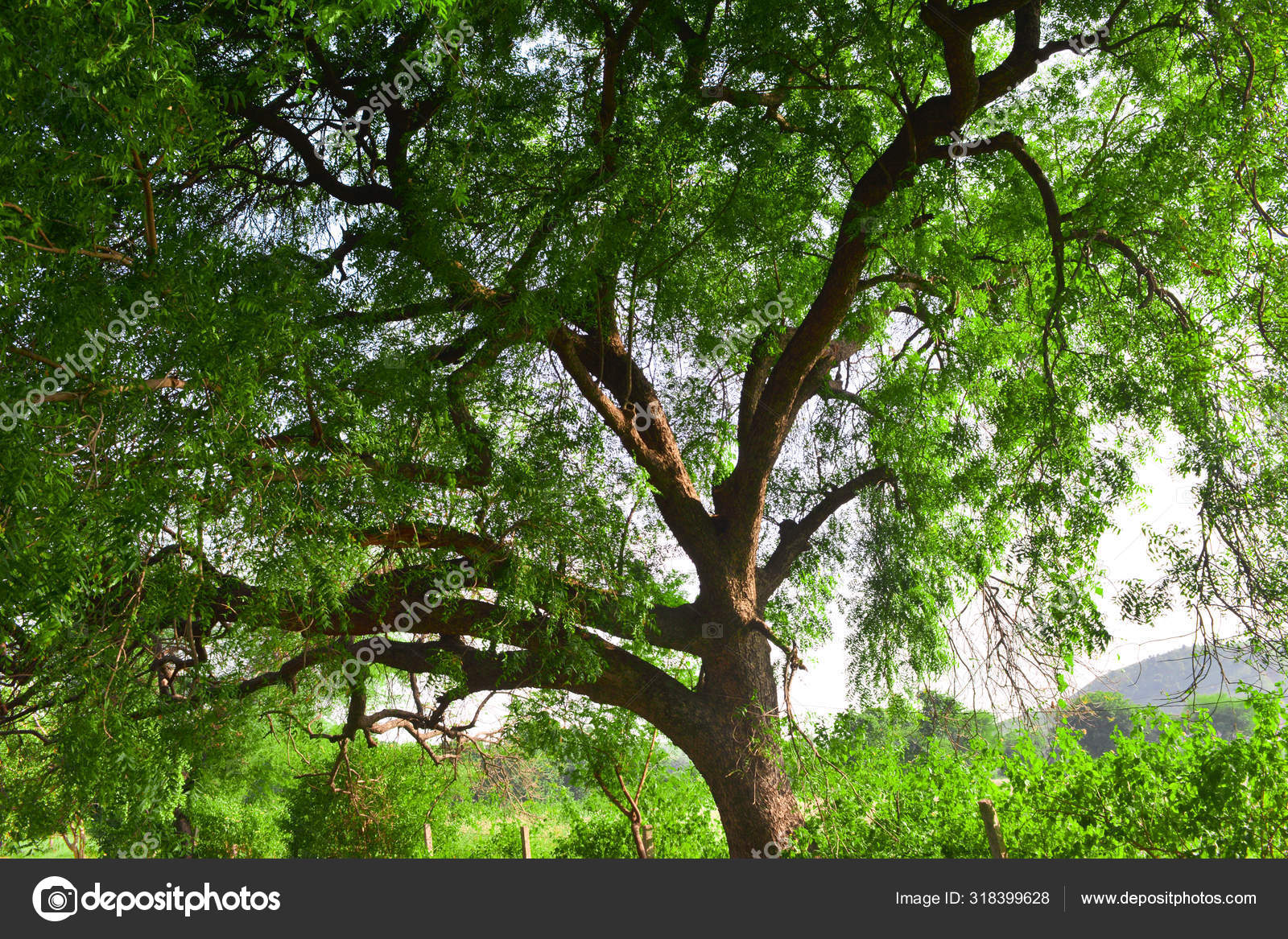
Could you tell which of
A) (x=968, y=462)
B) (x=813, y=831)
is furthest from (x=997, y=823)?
(x=968, y=462)

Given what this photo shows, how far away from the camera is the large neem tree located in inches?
157
